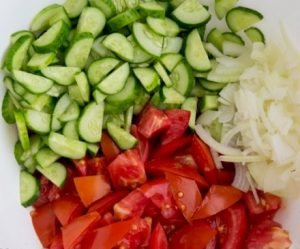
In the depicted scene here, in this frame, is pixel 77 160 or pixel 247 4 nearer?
pixel 77 160

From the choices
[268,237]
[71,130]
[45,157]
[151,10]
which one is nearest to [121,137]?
[71,130]

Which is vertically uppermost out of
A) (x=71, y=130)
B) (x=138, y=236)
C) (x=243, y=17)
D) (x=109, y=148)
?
(x=243, y=17)

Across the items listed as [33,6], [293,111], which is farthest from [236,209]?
[33,6]

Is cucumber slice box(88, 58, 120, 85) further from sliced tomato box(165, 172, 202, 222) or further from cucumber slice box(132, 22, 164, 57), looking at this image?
sliced tomato box(165, 172, 202, 222)

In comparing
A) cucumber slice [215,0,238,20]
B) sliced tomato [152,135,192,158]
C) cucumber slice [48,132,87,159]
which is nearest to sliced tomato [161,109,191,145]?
sliced tomato [152,135,192,158]

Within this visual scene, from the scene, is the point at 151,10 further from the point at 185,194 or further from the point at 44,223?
the point at 44,223

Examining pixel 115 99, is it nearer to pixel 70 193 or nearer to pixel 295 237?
pixel 70 193
